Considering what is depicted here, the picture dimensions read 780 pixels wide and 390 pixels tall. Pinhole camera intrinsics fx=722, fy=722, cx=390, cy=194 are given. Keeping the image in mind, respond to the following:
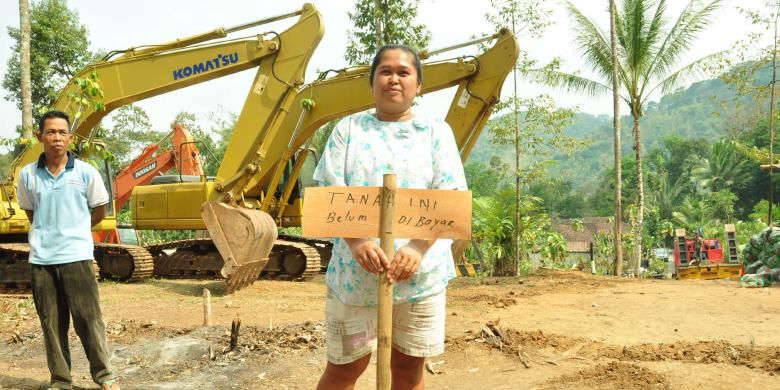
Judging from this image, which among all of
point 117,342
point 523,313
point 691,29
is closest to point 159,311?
point 117,342

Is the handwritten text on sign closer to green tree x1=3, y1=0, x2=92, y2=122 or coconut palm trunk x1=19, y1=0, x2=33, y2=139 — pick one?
coconut palm trunk x1=19, y1=0, x2=33, y2=139

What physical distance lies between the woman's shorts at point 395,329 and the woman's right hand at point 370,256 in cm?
26

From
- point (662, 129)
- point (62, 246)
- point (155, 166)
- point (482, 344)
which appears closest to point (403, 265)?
point (62, 246)

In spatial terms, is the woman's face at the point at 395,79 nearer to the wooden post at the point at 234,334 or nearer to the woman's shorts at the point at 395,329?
the woman's shorts at the point at 395,329

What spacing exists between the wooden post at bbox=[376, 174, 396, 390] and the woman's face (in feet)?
1.11

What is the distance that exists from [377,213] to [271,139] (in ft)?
28.4

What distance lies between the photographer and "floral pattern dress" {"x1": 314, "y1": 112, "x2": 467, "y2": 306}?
8.67 feet

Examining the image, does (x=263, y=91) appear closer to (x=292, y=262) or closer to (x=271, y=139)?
(x=271, y=139)

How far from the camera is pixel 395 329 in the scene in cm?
271

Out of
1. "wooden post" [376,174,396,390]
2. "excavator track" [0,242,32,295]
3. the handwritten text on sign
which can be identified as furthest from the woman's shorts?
"excavator track" [0,242,32,295]

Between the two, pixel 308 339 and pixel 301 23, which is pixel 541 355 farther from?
pixel 301 23

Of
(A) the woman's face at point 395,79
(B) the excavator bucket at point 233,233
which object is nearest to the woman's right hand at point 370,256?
(A) the woman's face at point 395,79

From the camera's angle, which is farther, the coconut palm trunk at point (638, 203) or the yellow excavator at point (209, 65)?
the coconut palm trunk at point (638, 203)

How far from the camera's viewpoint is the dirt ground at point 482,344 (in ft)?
16.5
